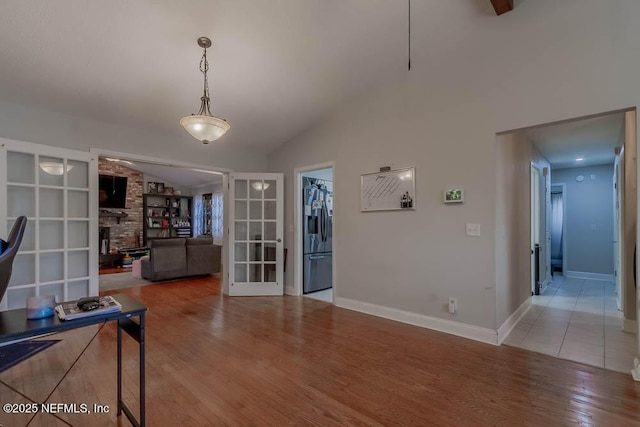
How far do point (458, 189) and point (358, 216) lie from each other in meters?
1.32

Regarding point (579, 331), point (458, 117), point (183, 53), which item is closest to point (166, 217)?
point (183, 53)

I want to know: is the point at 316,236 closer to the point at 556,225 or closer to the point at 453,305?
the point at 453,305

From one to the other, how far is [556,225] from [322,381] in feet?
24.4

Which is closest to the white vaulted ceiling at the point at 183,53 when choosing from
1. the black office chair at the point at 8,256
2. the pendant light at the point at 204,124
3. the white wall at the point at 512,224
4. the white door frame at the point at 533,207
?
the pendant light at the point at 204,124

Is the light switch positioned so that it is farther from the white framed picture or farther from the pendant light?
the pendant light

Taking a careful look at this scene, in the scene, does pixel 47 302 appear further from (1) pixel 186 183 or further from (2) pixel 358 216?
(1) pixel 186 183

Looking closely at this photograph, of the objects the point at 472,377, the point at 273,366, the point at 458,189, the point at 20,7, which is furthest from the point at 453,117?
the point at 20,7

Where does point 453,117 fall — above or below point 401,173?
above

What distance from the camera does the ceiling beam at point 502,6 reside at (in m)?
2.56

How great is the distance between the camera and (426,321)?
3.37 m

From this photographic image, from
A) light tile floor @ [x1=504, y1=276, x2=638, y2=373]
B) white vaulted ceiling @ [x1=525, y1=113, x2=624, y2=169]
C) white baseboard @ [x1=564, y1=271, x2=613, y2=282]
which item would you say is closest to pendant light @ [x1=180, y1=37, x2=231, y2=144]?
white vaulted ceiling @ [x1=525, y1=113, x2=624, y2=169]

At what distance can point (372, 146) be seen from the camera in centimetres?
388

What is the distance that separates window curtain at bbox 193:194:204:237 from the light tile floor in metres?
9.51

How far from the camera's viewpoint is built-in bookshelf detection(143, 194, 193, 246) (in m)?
9.72
